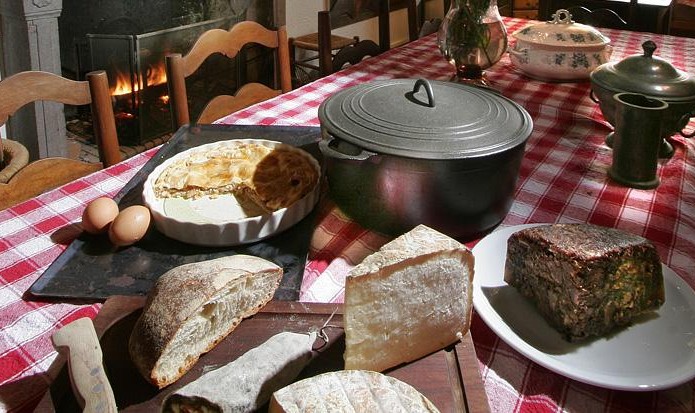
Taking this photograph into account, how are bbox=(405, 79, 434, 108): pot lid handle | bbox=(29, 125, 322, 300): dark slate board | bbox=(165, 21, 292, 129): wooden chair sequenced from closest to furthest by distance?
bbox=(29, 125, 322, 300): dark slate board
bbox=(405, 79, 434, 108): pot lid handle
bbox=(165, 21, 292, 129): wooden chair

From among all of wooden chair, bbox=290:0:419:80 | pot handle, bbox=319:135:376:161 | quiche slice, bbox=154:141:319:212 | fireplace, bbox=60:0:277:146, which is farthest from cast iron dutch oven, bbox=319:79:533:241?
fireplace, bbox=60:0:277:146

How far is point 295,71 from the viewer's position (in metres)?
3.55

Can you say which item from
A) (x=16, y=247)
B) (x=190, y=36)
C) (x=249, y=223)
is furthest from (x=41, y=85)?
(x=190, y=36)

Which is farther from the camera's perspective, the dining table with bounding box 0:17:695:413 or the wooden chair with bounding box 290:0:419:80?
the wooden chair with bounding box 290:0:419:80

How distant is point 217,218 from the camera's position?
0.99m

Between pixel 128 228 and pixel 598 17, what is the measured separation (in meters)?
2.43

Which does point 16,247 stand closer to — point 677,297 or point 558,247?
point 558,247

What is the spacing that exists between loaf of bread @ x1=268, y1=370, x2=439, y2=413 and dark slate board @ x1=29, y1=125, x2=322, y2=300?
10.8 inches

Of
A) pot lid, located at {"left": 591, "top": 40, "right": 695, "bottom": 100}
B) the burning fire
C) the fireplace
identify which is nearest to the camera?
pot lid, located at {"left": 591, "top": 40, "right": 695, "bottom": 100}

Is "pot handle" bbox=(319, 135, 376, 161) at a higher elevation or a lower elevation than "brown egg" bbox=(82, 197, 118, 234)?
higher

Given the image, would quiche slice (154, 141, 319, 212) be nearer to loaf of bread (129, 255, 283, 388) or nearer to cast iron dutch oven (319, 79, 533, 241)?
cast iron dutch oven (319, 79, 533, 241)

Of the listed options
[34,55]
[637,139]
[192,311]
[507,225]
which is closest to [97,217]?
[192,311]

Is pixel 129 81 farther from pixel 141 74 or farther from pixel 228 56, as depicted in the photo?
pixel 228 56

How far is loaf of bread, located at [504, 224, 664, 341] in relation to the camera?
29.1 inches
